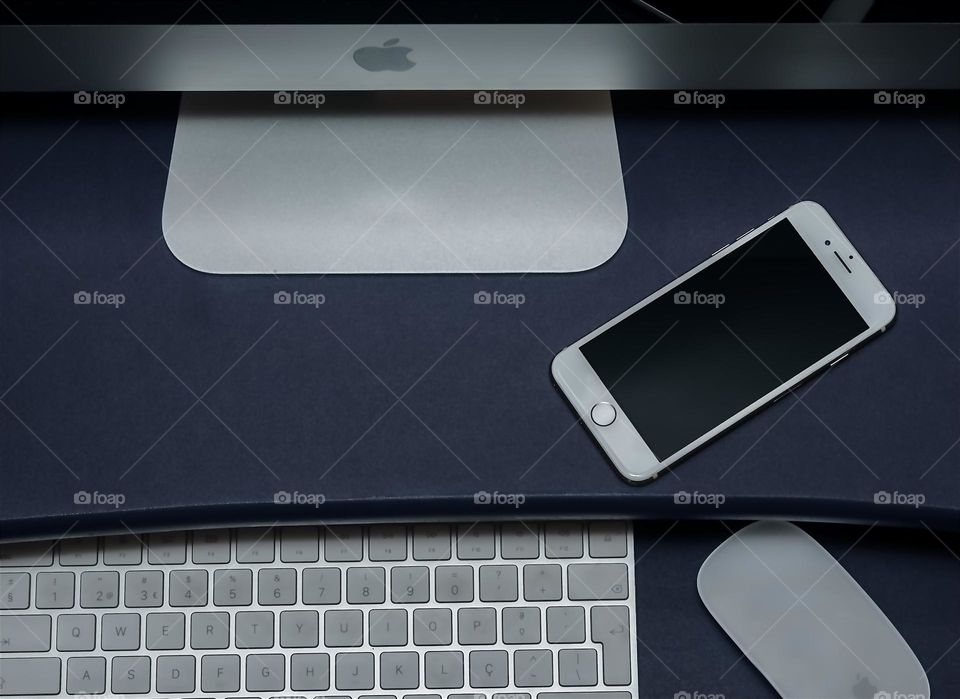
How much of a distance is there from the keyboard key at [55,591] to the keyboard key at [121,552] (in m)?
0.03

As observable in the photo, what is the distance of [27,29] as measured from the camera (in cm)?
48

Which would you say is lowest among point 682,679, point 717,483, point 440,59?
point 682,679

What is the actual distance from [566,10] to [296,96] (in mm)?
194

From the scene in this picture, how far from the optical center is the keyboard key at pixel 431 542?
0.53 metres

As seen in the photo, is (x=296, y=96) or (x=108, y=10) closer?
(x=108, y=10)

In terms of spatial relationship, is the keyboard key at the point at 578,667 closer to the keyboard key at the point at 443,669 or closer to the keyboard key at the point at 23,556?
the keyboard key at the point at 443,669

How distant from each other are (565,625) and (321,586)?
0.48ft

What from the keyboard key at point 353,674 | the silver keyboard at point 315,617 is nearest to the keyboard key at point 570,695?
the silver keyboard at point 315,617

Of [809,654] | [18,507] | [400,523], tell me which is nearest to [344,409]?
[400,523]

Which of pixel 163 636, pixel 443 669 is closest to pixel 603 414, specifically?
pixel 443 669

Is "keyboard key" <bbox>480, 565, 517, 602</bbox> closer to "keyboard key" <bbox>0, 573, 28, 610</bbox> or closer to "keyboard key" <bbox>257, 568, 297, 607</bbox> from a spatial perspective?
"keyboard key" <bbox>257, 568, 297, 607</bbox>

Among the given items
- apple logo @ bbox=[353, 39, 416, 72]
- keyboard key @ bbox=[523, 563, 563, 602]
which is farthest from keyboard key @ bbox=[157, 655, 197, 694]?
apple logo @ bbox=[353, 39, 416, 72]

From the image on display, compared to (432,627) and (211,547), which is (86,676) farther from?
(432,627)

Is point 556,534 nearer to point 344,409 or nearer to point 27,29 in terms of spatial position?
point 344,409
